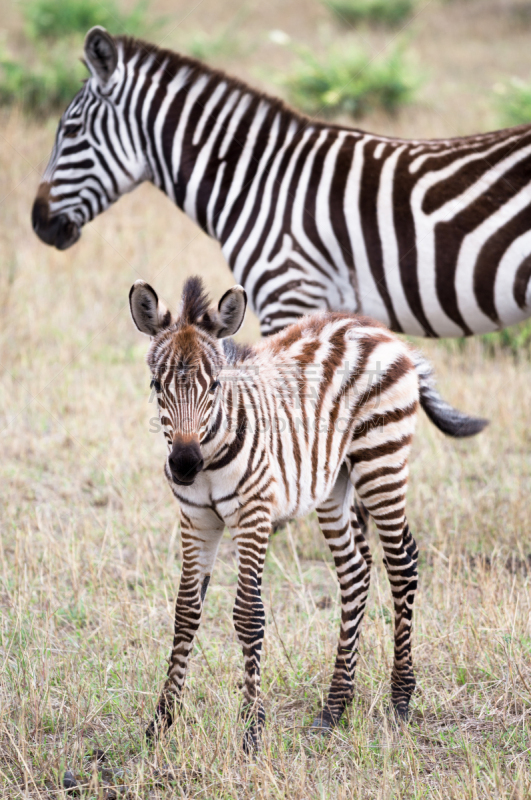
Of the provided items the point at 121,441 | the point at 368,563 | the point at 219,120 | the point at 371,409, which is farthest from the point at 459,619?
the point at 219,120

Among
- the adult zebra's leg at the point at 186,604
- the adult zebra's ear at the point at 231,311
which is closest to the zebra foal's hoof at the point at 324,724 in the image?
the adult zebra's leg at the point at 186,604

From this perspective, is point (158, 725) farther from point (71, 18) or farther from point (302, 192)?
point (71, 18)

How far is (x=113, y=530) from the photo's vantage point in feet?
20.1

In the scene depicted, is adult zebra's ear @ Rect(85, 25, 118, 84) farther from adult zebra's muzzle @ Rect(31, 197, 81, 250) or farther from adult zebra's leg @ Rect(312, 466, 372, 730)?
adult zebra's leg @ Rect(312, 466, 372, 730)

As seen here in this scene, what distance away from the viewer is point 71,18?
60.1 ft

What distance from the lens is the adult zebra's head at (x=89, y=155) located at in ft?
22.1

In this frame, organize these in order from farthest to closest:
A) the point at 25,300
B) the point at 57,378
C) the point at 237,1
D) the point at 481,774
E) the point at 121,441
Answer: the point at 237,1, the point at 25,300, the point at 57,378, the point at 121,441, the point at 481,774

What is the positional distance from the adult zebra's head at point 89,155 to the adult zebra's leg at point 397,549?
3999mm

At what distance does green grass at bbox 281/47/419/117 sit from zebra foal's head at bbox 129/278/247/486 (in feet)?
43.2

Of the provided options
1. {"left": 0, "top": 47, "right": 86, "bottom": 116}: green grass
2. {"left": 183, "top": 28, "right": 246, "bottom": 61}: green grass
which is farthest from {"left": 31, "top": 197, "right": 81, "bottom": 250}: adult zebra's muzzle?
{"left": 183, "top": 28, "right": 246, "bottom": 61}: green grass

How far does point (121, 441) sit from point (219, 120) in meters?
3.04

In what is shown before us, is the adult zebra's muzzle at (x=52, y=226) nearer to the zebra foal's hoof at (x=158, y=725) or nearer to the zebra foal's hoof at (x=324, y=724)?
the zebra foal's hoof at (x=158, y=725)

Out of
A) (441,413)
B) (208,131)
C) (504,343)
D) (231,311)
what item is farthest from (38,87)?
(231,311)

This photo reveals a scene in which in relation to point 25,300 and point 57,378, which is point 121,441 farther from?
point 25,300
